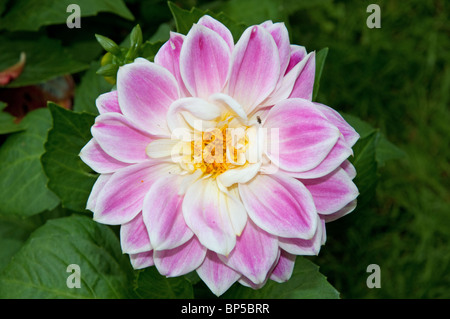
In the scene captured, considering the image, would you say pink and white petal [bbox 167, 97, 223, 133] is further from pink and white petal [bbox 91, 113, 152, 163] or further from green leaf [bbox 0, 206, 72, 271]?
green leaf [bbox 0, 206, 72, 271]

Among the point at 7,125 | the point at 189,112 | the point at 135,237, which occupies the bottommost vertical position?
the point at 135,237

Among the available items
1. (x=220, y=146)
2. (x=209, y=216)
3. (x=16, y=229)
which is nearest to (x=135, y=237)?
(x=209, y=216)

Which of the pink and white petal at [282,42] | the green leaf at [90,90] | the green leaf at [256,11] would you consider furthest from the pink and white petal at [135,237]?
the green leaf at [256,11]

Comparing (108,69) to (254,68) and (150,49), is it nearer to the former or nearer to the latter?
(150,49)

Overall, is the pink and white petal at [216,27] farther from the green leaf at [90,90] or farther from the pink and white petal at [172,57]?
the green leaf at [90,90]

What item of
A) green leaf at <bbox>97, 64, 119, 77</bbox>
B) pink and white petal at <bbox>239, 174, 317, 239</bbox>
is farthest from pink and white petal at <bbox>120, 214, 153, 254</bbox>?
green leaf at <bbox>97, 64, 119, 77</bbox>

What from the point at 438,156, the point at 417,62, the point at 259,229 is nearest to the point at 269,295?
the point at 259,229
